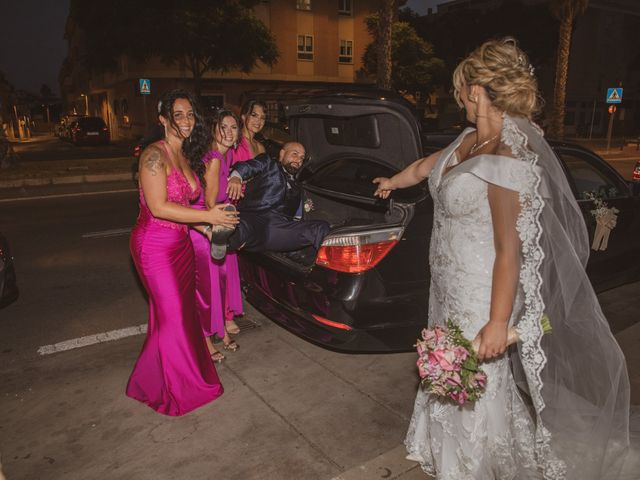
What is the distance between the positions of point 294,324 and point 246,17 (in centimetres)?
2382

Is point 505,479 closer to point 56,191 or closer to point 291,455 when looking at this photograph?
point 291,455

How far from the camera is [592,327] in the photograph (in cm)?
264

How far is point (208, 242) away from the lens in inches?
159

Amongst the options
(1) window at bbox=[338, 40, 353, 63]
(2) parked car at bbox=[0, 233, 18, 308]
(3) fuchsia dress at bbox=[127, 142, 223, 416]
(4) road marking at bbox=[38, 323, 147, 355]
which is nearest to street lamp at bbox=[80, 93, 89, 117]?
(1) window at bbox=[338, 40, 353, 63]

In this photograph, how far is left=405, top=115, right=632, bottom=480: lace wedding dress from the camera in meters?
2.36

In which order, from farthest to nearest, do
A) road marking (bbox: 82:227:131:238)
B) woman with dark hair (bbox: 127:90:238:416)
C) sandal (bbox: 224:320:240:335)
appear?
road marking (bbox: 82:227:131:238) < sandal (bbox: 224:320:240:335) < woman with dark hair (bbox: 127:90:238:416)

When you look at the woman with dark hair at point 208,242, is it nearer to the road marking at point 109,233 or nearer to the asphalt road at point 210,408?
the asphalt road at point 210,408

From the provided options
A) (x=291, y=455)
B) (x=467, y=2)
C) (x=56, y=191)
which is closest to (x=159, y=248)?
(x=291, y=455)

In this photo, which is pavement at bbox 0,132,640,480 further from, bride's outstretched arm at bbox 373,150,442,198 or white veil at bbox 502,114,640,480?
bride's outstretched arm at bbox 373,150,442,198

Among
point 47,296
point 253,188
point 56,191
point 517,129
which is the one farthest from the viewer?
point 56,191

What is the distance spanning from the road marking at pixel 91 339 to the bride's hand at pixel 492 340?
345 centimetres

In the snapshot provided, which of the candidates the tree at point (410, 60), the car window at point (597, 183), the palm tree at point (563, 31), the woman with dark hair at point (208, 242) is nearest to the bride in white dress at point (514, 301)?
the woman with dark hair at point (208, 242)

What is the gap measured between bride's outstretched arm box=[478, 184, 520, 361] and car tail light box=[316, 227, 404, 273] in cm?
105

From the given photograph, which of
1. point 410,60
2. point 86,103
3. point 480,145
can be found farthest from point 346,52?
point 86,103
